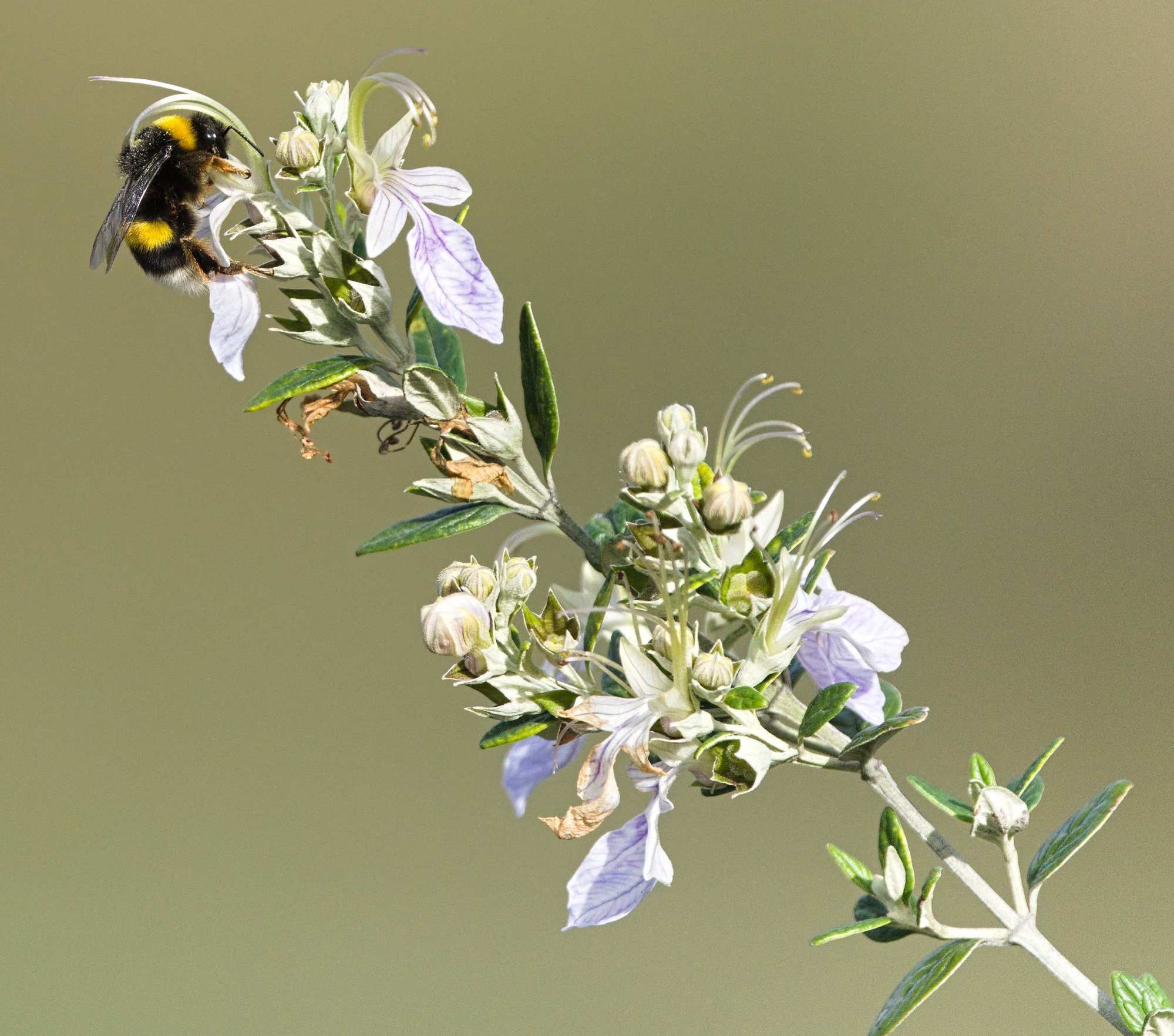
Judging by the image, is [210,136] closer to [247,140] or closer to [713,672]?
[247,140]

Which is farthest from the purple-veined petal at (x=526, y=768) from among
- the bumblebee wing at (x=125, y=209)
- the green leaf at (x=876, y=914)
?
Result: the bumblebee wing at (x=125, y=209)

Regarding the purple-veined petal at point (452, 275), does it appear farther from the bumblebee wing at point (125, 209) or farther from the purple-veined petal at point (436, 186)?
the bumblebee wing at point (125, 209)

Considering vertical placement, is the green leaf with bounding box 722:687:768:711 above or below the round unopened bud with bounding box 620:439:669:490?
below

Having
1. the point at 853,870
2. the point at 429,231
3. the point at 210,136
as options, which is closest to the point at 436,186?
the point at 429,231

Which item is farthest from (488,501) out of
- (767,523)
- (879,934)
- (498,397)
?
Answer: (879,934)

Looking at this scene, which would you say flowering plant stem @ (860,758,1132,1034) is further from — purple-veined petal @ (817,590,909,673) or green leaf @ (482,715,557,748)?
green leaf @ (482,715,557,748)

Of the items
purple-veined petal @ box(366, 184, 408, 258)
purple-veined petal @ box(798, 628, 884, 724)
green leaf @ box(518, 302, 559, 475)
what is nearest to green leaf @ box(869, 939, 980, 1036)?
purple-veined petal @ box(798, 628, 884, 724)

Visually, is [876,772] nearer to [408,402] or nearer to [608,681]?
[608,681]
